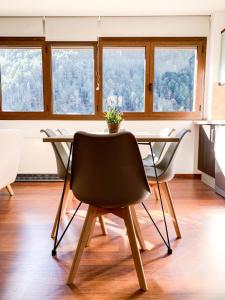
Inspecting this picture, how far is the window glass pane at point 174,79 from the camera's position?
3.90 m

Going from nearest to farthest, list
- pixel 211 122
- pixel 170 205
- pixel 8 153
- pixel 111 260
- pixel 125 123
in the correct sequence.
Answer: pixel 111 260 → pixel 170 205 → pixel 8 153 → pixel 211 122 → pixel 125 123

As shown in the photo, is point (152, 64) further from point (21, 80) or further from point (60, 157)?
point (60, 157)

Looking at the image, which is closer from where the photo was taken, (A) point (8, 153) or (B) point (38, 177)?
(A) point (8, 153)

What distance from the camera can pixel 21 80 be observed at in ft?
12.9

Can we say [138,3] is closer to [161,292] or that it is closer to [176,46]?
[176,46]

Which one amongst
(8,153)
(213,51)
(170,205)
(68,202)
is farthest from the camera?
(213,51)

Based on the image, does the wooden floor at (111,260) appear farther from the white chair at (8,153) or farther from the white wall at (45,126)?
the white wall at (45,126)

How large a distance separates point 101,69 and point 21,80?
1260 millimetres

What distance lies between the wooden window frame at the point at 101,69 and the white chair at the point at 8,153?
46.7 inches

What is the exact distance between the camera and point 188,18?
3.77 metres

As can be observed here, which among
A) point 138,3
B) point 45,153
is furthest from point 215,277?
point 138,3

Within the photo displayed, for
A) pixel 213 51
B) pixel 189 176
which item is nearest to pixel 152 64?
pixel 213 51

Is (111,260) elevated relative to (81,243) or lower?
lower

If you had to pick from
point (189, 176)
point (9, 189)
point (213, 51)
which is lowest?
point (189, 176)
